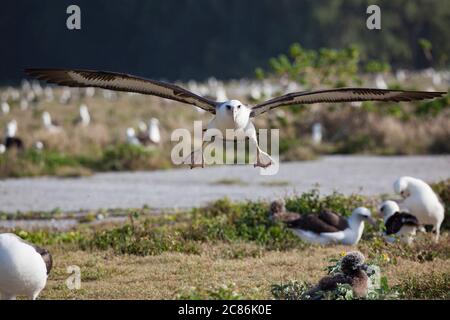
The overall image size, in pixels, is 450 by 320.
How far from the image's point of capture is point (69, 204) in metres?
14.2

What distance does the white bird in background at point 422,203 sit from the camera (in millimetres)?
10430

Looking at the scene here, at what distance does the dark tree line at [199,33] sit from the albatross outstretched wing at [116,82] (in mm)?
62635

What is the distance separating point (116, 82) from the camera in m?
9.15

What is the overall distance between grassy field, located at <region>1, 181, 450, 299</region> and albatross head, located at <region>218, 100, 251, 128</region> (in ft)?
4.61

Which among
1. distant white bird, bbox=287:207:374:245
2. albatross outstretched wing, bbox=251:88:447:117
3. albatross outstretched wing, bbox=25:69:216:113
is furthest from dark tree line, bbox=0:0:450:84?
albatross outstretched wing, bbox=25:69:216:113

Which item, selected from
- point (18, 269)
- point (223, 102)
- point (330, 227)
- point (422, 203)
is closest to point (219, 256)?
point (330, 227)

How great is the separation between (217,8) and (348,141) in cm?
6088

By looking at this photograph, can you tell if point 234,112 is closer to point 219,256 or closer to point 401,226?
point 219,256

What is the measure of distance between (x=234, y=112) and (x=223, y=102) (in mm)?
398

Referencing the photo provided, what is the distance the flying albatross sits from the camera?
28.8 feet

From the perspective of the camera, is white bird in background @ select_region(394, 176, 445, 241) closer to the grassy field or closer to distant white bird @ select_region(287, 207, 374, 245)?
the grassy field

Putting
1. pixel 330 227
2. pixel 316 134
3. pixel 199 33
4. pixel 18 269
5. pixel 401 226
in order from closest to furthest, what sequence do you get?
1. pixel 18 269
2. pixel 401 226
3. pixel 330 227
4. pixel 316 134
5. pixel 199 33

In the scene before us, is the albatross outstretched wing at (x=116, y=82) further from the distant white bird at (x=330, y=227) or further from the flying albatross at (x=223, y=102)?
the distant white bird at (x=330, y=227)
